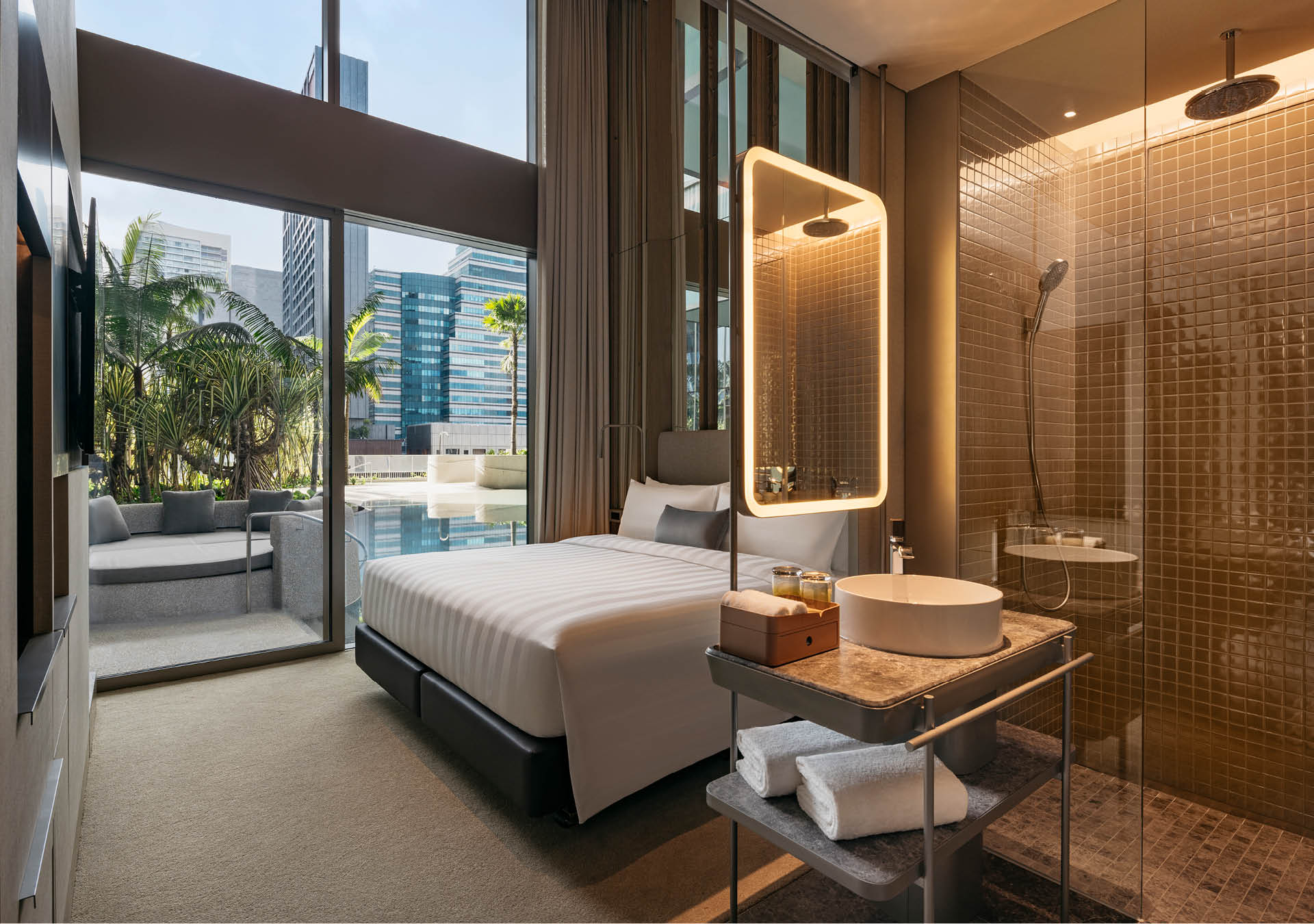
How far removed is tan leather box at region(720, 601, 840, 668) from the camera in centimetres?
131

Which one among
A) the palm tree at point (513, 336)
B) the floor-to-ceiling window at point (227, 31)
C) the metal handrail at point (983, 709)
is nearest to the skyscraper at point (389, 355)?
the palm tree at point (513, 336)

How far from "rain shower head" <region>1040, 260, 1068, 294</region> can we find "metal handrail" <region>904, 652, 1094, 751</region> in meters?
0.97

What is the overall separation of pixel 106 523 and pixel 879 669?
12.0ft

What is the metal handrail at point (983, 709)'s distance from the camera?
1101 millimetres

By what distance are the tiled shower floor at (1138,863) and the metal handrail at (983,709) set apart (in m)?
0.44

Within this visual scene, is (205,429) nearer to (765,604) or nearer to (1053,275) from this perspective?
(765,604)

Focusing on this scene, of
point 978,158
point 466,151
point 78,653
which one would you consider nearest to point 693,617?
point 978,158

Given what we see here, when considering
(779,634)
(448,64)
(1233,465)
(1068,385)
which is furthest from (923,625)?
(448,64)

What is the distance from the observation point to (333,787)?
229 centimetres

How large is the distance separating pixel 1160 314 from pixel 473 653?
2.55m

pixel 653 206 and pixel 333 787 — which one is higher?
pixel 653 206

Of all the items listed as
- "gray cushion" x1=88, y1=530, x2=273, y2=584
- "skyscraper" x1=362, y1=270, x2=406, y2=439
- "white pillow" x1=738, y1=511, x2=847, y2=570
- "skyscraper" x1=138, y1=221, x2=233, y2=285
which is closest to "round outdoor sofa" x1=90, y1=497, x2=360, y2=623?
"gray cushion" x1=88, y1=530, x2=273, y2=584

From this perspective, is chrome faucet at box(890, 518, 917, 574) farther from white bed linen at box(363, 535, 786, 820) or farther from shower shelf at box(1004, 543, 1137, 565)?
white bed linen at box(363, 535, 786, 820)

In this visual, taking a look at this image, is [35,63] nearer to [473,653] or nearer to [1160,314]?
[473,653]
